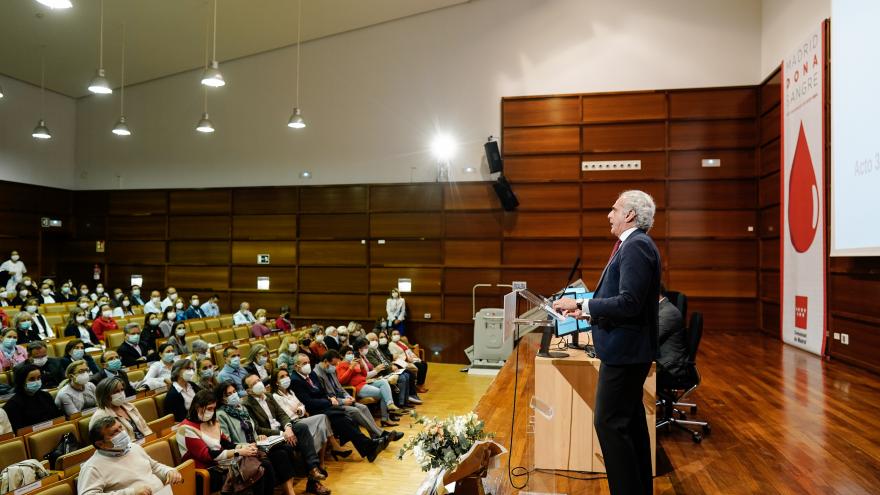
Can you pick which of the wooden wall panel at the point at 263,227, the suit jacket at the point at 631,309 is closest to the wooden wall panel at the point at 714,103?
the wooden wall panel at the point at 263,227

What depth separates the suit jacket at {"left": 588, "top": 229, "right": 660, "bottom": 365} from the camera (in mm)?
2275

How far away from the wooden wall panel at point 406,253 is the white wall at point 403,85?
1.34 m

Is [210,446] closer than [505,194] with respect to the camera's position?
Yes

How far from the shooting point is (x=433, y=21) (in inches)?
452

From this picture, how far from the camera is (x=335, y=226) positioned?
11.8 metres

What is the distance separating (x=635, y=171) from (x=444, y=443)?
28.9 ft

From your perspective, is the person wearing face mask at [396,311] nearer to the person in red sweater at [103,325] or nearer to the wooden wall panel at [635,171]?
the wooden wall panel at [635,171]

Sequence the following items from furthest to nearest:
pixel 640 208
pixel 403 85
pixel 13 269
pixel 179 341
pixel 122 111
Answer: pixel 122 111 → pixel 403 85 → pixel 13 269 → pixel 179 341 → pixel 640 208

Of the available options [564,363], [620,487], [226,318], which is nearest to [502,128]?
[226,318]

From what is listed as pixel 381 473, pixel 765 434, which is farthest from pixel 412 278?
pixel 765 434

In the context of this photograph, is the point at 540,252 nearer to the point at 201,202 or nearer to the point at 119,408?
the point at 201,202

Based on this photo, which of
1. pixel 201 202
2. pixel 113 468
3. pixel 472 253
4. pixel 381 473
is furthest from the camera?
pixel 201 202

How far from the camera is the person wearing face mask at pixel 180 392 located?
4.69m

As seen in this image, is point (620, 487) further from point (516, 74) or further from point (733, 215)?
point (516, 74)
